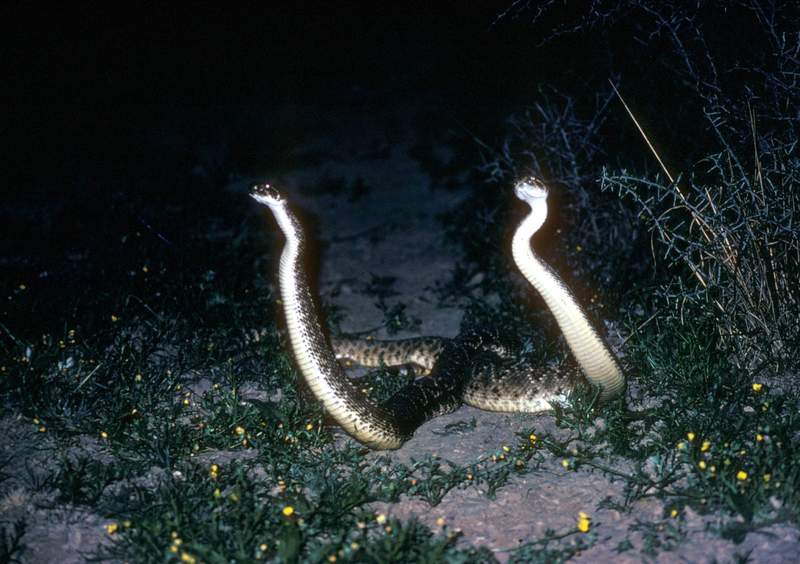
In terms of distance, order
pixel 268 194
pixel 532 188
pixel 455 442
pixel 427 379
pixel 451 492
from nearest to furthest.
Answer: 1. pixel 451 492
2. pixel 532 188
3. pixel 268 194
4. pixel 455 442
5. pixel 427 379

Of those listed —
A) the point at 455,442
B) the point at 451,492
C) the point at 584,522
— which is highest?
the point at 455,442

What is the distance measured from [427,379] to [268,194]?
6.96 ft

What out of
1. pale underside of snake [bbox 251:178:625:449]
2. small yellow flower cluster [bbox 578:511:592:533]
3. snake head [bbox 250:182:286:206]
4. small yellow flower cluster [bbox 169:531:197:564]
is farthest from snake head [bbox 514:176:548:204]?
small yellow flower cluster [bbox 169:531:197:564]

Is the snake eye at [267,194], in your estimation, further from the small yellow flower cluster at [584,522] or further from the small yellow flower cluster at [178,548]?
the small yellow flower cluster at [584,522]

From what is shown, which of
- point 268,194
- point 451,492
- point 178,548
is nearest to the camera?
point 178,548

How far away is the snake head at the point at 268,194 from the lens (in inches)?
204

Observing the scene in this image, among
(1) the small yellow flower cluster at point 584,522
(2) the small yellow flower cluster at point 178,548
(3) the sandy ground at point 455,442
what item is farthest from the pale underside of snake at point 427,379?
(2) the small yellow flower cluster at point 178,548

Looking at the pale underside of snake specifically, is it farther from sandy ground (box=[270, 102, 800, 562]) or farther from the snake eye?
sandy ground (box=[270, 102, 800, 562])

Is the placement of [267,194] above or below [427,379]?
above

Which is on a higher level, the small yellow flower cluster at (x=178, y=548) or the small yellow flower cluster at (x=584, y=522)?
the small yellow flower cluster at (x=178, y=548)

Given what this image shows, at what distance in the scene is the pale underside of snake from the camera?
495cm

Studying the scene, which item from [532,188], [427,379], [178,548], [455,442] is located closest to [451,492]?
[455,442]

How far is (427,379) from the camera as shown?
6.04m

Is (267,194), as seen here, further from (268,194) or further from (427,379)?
(427,379)
